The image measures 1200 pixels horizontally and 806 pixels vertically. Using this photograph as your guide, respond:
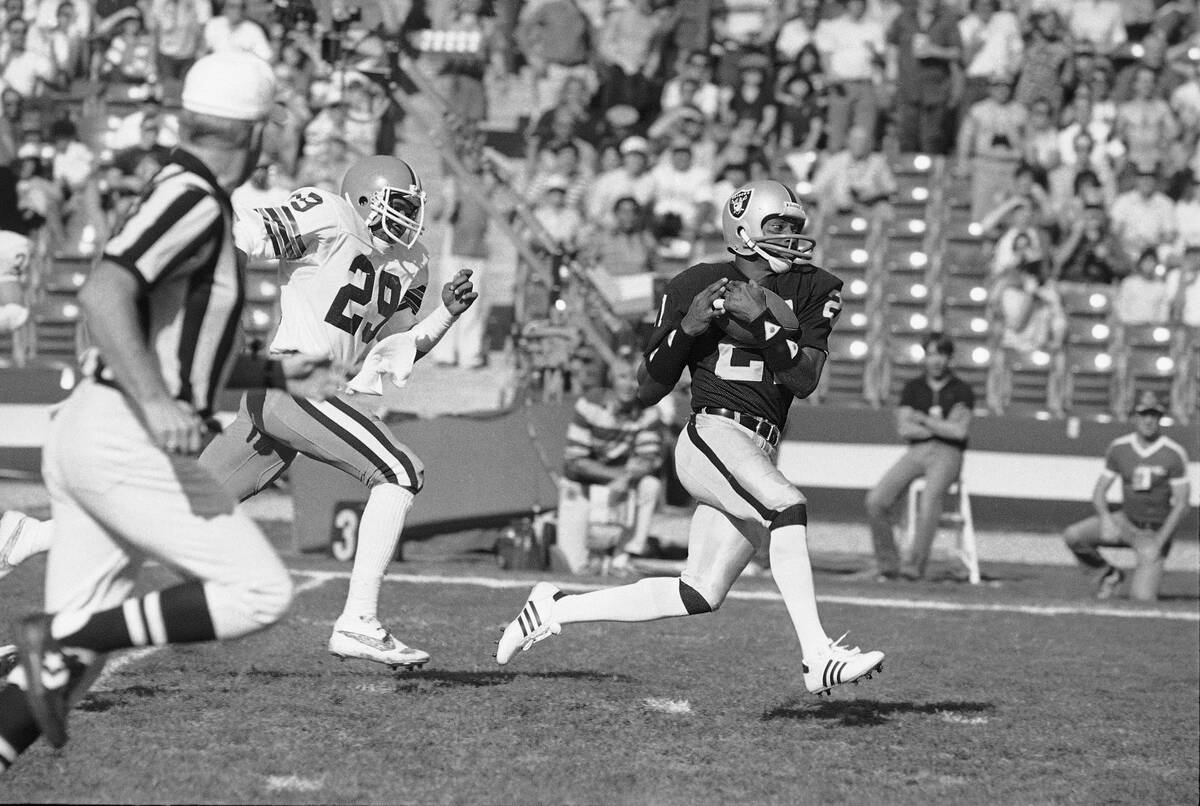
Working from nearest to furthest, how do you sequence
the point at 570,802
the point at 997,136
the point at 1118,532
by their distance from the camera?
the point at 570,802 < the point at 1118,532 < the point at 997,136

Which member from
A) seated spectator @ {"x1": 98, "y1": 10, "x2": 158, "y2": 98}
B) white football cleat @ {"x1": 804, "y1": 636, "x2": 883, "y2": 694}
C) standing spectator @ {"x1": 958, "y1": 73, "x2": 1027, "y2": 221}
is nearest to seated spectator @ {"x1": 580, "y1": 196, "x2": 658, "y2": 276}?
standing spectator @ {"x1": 958, "y1": 73, "x2": 1027, "y2": 221}

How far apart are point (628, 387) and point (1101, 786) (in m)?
7.03

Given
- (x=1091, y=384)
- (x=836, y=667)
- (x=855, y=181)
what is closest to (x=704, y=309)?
(x=836, y=667)

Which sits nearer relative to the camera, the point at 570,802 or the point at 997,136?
the point at 570,802

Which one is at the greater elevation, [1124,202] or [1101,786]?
[1124,202]

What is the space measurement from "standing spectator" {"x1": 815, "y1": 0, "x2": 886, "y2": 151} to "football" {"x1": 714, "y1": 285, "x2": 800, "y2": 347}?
10.3 m

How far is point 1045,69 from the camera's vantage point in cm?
1759

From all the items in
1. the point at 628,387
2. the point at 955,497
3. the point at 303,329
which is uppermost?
the point at 303,329

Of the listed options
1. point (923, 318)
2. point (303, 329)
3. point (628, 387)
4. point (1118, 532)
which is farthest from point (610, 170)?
point (303, 329)

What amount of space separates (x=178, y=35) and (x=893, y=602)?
33.8ft

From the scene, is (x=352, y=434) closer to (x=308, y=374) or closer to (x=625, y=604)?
(x=625, y=604)

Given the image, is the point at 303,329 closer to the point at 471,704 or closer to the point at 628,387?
the point at 471,704

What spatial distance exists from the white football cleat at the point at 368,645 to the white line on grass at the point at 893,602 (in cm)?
359

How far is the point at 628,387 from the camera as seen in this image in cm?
1270
